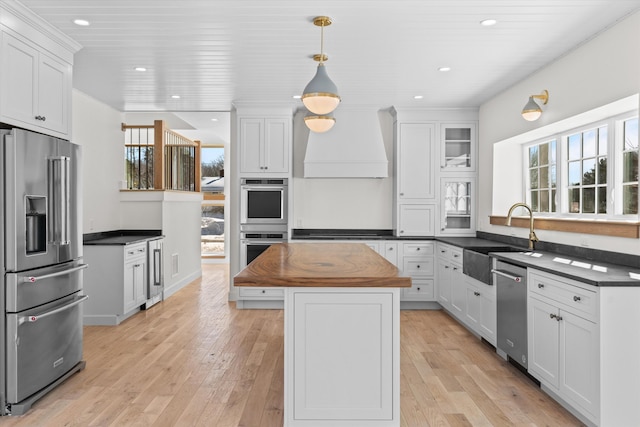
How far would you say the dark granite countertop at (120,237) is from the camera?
4934 mm

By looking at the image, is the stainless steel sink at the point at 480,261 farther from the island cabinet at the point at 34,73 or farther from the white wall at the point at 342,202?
the island cabinet at the point at 34,73

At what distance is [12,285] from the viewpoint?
273 cm

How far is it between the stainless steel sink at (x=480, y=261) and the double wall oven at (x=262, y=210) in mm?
2313

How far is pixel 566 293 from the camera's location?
2.75m

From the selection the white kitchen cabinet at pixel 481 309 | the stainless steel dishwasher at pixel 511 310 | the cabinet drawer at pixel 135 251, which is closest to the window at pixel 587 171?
the stainless steel dishwasher at pixel 511 310

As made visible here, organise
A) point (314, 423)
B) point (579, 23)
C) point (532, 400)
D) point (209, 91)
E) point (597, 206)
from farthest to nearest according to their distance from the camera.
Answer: point (209, 91) → point (597, 206) → point (579, 23) → point (532, 400) → point (314, 423)

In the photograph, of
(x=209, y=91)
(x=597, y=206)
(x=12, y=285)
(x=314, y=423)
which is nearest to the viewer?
(x=314, y=423)

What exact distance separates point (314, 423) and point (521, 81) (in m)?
3.91

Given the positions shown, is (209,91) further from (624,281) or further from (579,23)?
(624,281)

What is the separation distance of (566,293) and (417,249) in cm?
296

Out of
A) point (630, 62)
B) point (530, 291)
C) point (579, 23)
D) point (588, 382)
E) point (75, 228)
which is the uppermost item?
point (579, 23)

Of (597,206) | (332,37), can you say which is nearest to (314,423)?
(332,37)

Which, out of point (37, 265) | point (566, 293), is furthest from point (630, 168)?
point (37, 265)

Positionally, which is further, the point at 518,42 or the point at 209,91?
the point at 209,91
